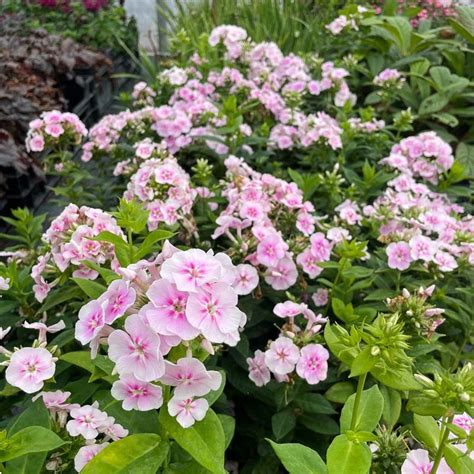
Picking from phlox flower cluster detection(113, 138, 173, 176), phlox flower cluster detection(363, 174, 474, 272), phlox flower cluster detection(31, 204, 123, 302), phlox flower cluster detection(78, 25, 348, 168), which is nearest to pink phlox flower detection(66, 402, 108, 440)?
phlox flower cluster detection(31, 204, 123, 302)

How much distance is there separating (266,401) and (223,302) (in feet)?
2.55

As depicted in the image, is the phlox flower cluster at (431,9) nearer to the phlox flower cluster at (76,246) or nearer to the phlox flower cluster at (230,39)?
the phlox flower cluster at (230,39)

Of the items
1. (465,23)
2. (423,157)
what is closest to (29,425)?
(423,157)

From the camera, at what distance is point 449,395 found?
0.93m

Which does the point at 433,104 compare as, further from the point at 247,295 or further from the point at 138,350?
the point at 138,350

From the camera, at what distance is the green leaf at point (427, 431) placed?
3.50 feet

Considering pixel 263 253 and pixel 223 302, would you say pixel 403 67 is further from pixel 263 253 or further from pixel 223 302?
pixel 223 302

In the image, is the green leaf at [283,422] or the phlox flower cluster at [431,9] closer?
the green leaf at [283,422]

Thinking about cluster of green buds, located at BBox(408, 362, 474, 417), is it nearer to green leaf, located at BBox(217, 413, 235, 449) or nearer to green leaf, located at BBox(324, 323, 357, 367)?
green leaf, located at BBox(324, 323, 357, 367)

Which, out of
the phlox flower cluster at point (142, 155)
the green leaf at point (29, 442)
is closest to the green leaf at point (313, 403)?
the green leaf at point (29, 442)

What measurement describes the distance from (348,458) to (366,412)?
0.51 feet

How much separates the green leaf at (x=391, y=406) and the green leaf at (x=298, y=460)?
38 cm

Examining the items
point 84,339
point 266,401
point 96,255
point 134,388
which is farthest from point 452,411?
point 96,255

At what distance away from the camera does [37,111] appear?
10.9 ft
